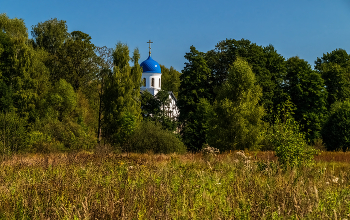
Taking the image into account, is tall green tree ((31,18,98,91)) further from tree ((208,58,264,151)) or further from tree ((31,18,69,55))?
tree ((208,58,264,151))

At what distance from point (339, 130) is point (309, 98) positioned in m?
8.52

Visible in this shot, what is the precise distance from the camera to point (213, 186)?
7.24m

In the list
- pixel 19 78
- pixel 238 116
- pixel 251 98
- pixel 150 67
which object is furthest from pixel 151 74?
pixel 238 116

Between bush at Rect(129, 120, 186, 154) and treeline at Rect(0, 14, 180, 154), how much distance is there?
91 mm

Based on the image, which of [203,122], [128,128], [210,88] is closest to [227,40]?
[210,88]

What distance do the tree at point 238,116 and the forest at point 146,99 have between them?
81mm

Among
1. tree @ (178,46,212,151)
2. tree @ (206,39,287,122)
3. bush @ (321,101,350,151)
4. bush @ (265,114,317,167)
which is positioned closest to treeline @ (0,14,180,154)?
tree @ (178,46,212,151)

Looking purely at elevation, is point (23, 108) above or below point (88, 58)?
below

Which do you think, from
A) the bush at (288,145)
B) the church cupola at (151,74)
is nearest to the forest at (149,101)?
the bush at (288,145)

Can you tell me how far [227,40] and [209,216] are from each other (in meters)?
Result: 41.3

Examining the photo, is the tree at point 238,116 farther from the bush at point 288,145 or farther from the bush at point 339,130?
the bush at point 288,145

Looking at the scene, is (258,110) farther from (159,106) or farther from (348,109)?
(159,106)

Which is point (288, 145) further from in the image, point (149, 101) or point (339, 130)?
point (149, 101)

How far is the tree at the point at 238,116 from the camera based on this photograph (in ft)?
97.2
